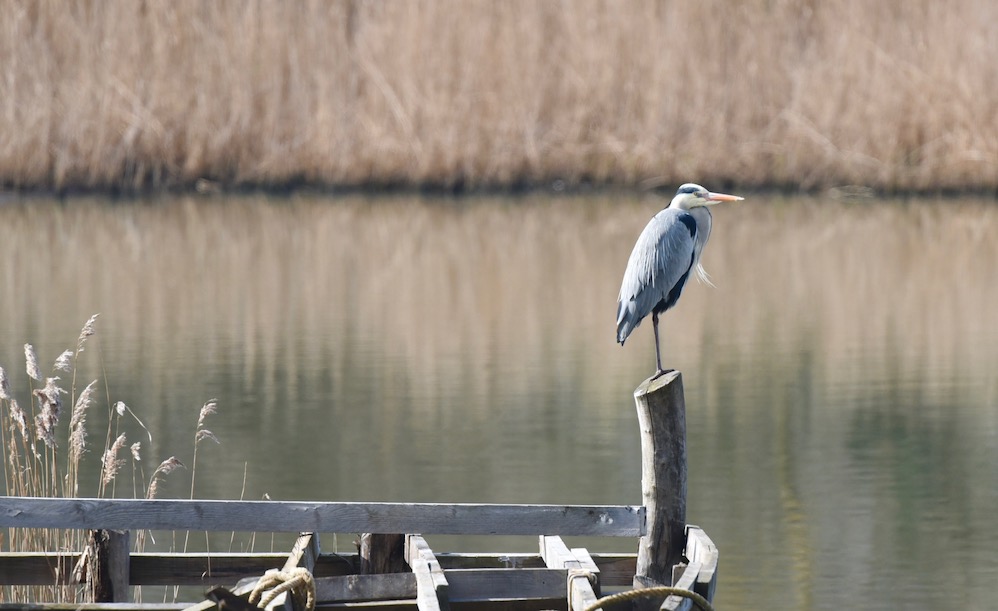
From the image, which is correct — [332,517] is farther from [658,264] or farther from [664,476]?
[658,264]

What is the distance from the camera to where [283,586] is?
3658 mm

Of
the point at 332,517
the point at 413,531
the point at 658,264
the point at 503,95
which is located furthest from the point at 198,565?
the point at 503,95

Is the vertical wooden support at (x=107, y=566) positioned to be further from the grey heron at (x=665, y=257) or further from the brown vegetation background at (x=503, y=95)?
the brown vegetation background at (x=503, y=95)

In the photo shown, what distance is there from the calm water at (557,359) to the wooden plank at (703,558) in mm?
1877

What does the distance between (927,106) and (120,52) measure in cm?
784

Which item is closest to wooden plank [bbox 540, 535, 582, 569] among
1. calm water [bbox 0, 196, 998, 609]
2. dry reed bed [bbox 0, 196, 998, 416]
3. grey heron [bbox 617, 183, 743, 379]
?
grey heron [bbox 617, 183, 743, 379]

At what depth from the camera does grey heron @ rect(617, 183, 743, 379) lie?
5.13 metres

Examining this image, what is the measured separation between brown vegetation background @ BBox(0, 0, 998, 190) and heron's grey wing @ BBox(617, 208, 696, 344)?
11.8 meters

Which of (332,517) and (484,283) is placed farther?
(484,283)

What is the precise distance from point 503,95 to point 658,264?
12.2m

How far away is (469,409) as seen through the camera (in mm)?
8945

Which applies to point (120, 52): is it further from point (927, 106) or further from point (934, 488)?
point (934, 488)

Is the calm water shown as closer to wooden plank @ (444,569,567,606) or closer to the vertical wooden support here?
wooden plank @ (444,569,567,606)

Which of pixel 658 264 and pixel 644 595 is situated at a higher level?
pixel 658 264
